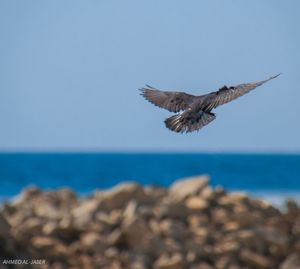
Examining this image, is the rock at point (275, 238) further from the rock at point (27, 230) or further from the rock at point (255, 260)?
the rock at point (27, 230)

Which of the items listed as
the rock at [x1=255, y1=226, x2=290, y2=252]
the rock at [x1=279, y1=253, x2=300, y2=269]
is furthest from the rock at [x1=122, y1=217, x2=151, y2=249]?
the rock at [x1=279, y1=253, x2=300, y2=269]

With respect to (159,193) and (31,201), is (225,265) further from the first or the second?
(31,201)

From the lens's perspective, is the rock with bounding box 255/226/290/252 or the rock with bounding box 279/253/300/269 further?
the rock with bounding box 255/226/290/252

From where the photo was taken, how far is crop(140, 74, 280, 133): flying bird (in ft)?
35.3

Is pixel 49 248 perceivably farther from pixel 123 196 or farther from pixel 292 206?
pixel 292 206

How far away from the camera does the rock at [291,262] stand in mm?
12133

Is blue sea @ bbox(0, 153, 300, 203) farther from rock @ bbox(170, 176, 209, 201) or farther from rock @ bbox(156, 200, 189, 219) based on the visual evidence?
rock @ bbox(156, 200, 189, 219)

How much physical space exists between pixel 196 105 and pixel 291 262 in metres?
1.99

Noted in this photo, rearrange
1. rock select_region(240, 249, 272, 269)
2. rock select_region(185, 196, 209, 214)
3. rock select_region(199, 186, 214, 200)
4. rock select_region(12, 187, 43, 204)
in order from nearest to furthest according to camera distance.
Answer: rock select_region(240, 249, 272, 269)
rock select_region(185, 196, 209, 214)
rock select_region(199, 186, 214, 200)
rock select_region(12, 187, 43, 204)

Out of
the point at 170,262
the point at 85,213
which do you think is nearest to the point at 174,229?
the point at 170,262

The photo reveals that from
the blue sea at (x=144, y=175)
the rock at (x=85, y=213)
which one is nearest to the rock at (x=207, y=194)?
the rock at (x=85, y=213)

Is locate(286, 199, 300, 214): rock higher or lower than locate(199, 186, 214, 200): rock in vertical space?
lower

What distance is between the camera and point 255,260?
40.2 feet

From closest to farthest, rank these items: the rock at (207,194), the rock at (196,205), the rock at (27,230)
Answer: the rock at (27,230) → the rock at (196,205) → the rock at (207,194)
